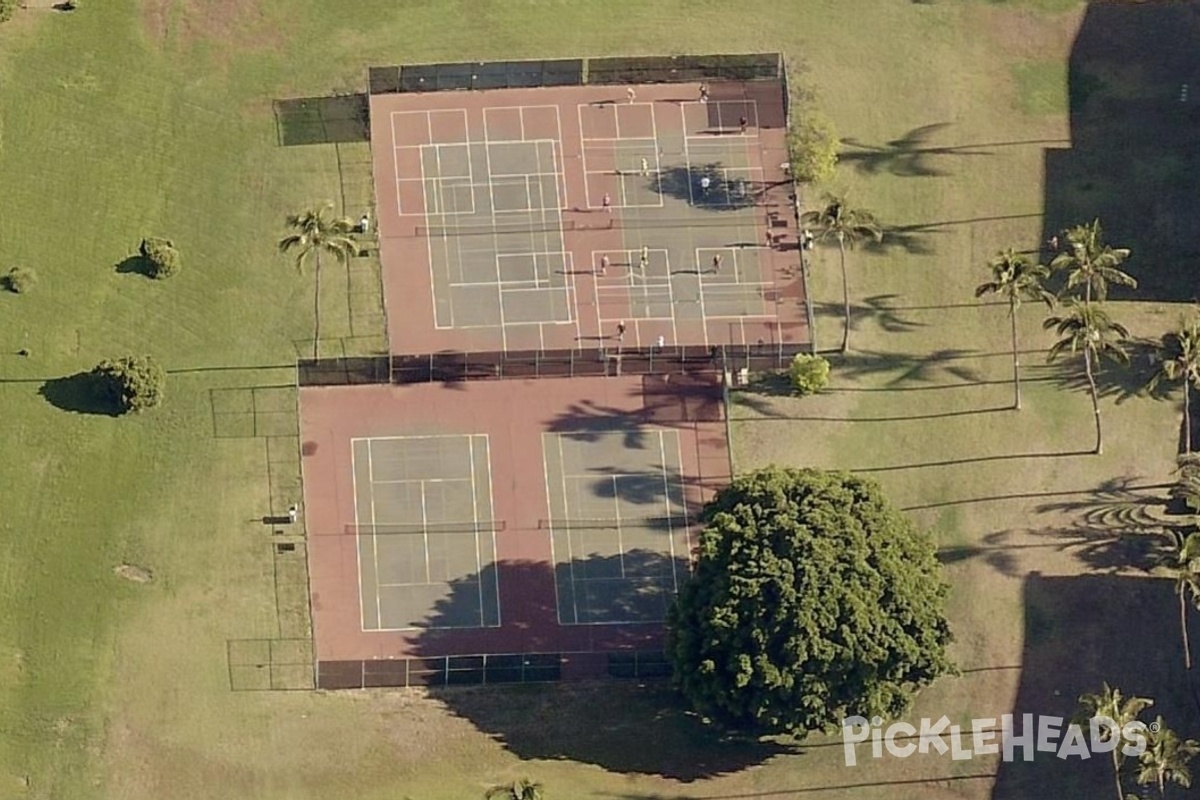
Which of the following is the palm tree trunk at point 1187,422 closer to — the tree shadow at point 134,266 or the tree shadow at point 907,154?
the tree shadow at point 907,154

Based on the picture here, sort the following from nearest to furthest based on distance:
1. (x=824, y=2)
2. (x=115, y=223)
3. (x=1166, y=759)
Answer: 1. (x=1166, y=759)
2. (x=115, y=223)
3. (x=824, y=2)

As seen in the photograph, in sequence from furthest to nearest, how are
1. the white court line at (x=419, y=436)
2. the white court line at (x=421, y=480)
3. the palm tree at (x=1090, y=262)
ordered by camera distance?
the white court line at (x=419, y=436) < the white court line at (x=421, y=480) < the palm tree at (x=1090, y=262)

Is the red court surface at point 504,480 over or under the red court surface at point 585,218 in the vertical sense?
under

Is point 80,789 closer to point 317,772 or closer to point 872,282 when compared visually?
point 317,772

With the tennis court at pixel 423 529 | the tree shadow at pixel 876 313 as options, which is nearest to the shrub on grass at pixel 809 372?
the tree shadow at pixel 876 313

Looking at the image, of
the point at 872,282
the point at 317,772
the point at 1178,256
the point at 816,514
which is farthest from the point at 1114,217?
the point at 317,772

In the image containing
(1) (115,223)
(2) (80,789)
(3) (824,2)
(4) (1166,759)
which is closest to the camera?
(4) (1166,759)

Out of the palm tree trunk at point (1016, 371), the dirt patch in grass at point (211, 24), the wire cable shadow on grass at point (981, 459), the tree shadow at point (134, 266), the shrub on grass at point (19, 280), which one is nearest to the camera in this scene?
the wire cable shadow on grass at point (981, 459)
